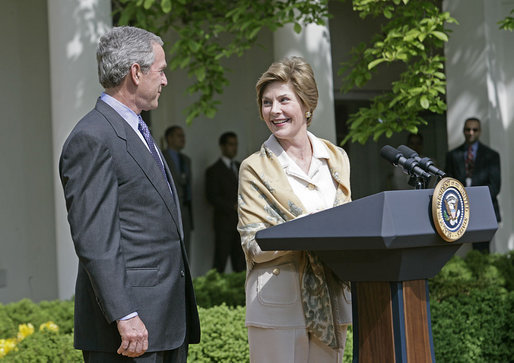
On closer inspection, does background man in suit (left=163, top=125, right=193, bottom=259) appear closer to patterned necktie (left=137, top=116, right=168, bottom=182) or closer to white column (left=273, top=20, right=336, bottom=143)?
white column (left=273, top=20, right=336, bottom=143)

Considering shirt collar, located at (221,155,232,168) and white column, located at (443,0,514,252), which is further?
shirt collar, located at (221,155,232,168)

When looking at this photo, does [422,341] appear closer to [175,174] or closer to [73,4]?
[73,4]

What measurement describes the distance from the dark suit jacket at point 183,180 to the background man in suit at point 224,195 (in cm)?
41

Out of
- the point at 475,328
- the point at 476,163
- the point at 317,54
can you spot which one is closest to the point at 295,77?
the point at 475,328

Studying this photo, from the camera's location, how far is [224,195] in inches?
508

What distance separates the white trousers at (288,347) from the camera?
12.2ft

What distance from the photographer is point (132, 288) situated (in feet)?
10.7

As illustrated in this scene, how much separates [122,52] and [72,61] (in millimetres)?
5300

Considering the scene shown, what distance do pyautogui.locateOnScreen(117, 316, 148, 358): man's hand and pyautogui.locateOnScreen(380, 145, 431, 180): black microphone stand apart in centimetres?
A: 124

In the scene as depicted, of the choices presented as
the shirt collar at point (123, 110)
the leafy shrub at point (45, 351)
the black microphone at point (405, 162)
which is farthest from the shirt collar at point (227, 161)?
the shirt collar at point (123, 110)

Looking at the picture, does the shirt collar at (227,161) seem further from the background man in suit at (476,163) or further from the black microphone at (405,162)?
the black microphone at (405,162)

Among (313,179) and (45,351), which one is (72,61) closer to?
(45,351)

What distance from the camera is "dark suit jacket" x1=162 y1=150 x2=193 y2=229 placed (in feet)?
39.8

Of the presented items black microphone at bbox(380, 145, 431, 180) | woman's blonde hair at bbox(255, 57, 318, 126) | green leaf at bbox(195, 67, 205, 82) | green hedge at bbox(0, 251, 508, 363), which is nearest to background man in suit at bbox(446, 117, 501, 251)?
green hedge at bbox(0, 251, 508, 363)
